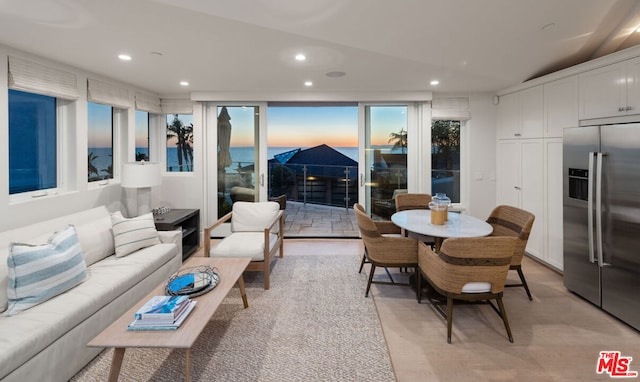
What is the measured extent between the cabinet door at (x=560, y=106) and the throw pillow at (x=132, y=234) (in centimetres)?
452

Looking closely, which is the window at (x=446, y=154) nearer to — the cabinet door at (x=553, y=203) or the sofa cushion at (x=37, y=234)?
the cabinet door at (x=553, y=203)

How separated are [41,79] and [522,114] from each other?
545 centimetres

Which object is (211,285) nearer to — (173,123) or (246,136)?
(246,136)

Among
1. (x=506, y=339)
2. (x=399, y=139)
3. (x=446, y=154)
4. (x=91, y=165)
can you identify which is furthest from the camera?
(x=446, y=154)

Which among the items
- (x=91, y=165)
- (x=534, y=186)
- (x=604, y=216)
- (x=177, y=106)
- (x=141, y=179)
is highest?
(x=177, y=106)

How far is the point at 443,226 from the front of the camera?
310 cm

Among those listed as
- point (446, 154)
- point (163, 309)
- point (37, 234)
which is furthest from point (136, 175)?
point (446, 154)

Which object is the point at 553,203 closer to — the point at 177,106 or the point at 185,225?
the point at 185,225

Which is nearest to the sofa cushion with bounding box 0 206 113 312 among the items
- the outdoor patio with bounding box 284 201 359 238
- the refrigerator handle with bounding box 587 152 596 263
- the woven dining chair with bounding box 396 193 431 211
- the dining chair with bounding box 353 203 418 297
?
the dining chair with bounding box 353 203 418 297

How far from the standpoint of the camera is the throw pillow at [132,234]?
3.05 m

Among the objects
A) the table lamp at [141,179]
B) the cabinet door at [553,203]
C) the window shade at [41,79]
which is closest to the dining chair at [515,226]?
the cabinet door at [553,203]

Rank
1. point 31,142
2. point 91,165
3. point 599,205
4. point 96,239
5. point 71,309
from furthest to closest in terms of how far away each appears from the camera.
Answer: point 91,165 < point 31,142 < point 96,239 < point 599,205 < point 71,309

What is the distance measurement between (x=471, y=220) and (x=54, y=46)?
4264mm

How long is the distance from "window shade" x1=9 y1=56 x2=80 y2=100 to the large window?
198mm
